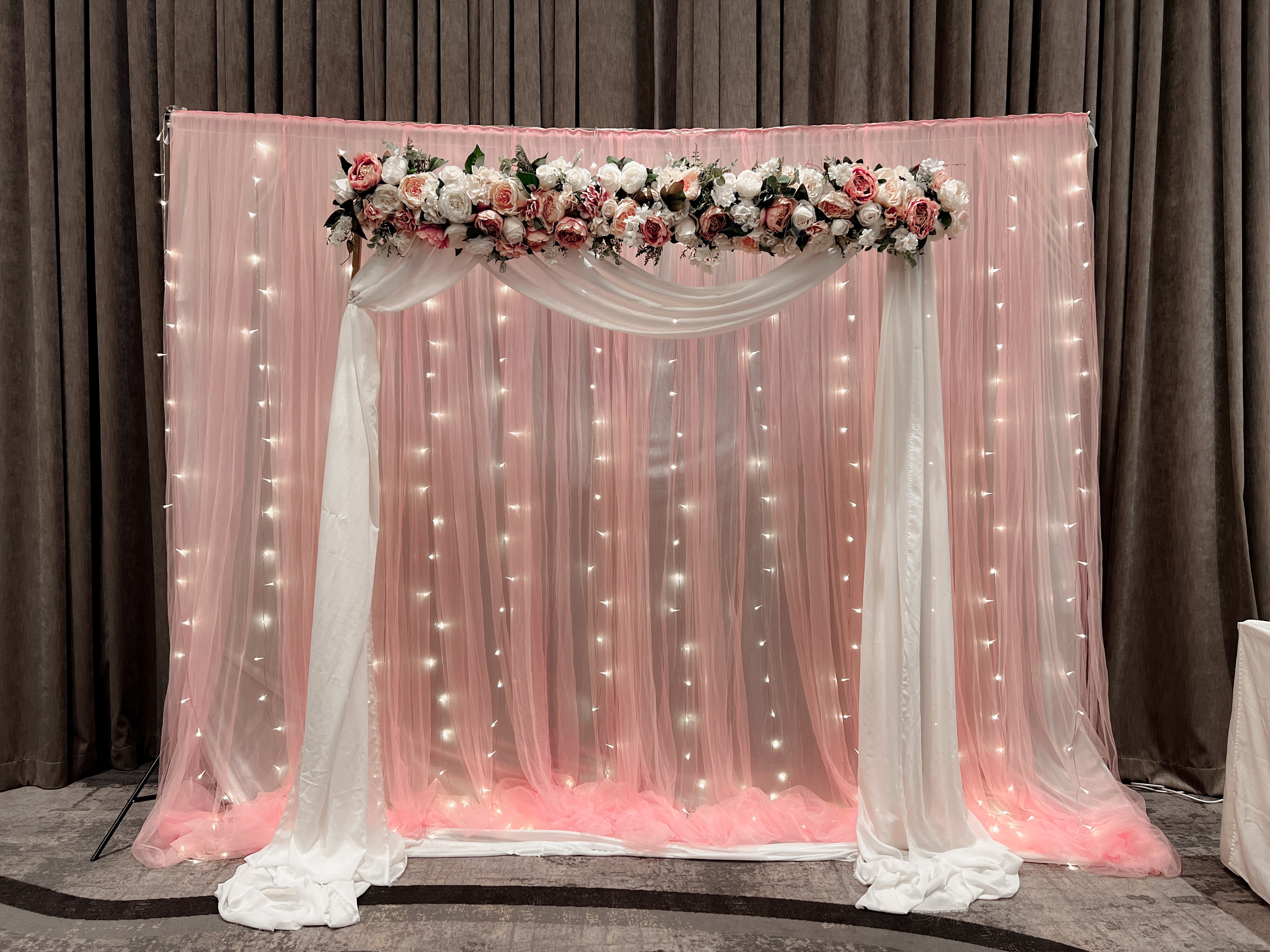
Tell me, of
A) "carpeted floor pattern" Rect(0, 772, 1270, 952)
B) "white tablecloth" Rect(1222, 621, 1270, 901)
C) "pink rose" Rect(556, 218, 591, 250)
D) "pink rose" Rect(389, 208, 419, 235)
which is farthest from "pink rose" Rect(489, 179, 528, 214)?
"white tablecloth" Rect(1222, 621, 1270, 901)

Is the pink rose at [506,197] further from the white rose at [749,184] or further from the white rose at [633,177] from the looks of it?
the white rose at [749,184]

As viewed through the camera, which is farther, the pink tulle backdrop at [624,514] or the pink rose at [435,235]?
the pink tulle backdrop at [624,514]

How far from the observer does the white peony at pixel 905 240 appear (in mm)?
2379

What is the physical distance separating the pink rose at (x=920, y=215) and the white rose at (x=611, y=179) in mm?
→ 837

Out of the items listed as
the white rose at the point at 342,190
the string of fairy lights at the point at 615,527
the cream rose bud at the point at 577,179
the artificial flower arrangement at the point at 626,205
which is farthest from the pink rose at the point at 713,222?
the white rose at the point at 342,190

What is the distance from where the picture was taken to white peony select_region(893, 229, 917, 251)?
2.38 m

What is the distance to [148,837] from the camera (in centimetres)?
261

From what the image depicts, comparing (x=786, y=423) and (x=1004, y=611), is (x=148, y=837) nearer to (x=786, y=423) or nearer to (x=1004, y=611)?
(x=786, y=423)

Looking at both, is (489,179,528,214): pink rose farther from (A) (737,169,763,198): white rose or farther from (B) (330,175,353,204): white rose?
(A) (737,169,763,198): white rose

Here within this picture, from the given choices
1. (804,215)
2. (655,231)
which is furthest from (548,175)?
(804,215)

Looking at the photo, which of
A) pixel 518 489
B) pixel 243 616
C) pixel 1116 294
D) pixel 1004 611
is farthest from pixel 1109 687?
pixel 243 616

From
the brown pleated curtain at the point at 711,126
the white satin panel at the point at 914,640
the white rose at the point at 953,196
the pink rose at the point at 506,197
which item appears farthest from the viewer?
the brown pleated curtain at the point at 711,126

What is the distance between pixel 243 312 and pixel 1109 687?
3553 mm

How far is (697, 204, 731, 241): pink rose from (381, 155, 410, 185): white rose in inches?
33.7
